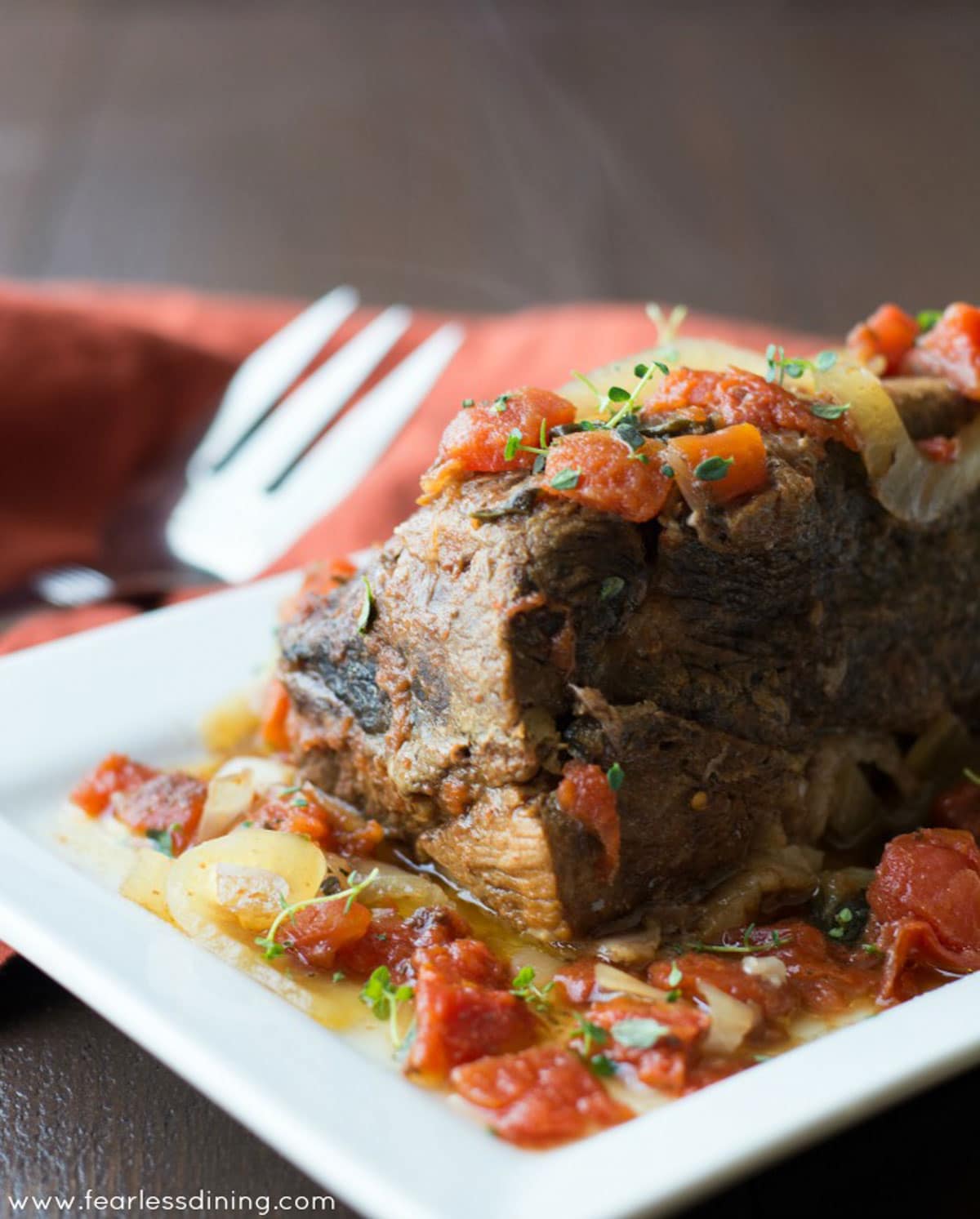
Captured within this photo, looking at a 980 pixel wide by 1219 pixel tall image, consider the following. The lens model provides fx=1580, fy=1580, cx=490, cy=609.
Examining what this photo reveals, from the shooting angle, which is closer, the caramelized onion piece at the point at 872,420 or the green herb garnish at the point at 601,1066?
the green herb garnish at the point at 601,1066

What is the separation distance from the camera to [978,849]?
446 centimetres

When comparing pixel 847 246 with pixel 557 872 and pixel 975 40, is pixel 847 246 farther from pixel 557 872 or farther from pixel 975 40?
pixel 557 872

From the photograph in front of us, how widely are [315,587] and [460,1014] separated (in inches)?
70.3

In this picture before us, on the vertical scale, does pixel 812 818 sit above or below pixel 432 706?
below

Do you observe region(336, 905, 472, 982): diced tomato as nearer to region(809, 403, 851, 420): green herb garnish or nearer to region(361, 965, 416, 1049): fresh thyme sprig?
region(361, 965, 416, 1049): fresh thyme sprig

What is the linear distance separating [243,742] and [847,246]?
657 cm

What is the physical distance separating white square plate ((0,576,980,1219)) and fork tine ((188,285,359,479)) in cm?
305

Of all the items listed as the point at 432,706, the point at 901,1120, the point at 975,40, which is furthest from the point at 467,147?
the point at 901,1120

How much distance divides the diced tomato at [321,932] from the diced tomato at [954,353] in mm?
2594

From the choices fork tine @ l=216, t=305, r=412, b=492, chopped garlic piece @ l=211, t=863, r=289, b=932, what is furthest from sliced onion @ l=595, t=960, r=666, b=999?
fork tine @ l=216, t=305, r=412, b=492

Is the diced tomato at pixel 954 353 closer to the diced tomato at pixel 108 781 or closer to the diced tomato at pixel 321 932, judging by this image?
the diced tomato at pixel 321 932

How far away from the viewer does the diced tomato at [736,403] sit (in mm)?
4430

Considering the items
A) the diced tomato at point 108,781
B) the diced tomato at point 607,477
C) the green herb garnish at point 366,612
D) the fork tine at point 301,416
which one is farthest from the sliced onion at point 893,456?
the fork tine at point 301,416

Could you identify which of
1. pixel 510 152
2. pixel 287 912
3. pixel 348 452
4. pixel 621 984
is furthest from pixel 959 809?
pixel 510 152
